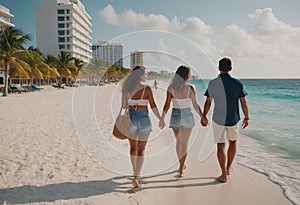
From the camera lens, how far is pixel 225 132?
144 inches

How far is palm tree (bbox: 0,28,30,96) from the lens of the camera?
904 inches

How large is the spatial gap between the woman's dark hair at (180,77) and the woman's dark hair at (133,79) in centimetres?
52

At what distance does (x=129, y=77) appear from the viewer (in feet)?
11.2

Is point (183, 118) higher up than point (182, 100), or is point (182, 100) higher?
point (182, 100)

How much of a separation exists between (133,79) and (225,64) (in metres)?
1.31

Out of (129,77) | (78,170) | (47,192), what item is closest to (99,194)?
(47,192)

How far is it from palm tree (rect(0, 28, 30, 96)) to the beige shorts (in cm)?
2365

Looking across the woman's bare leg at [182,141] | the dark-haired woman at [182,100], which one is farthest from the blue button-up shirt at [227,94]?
the woman's bare leg at [182,141]

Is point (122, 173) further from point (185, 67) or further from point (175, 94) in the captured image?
point (185, 67)

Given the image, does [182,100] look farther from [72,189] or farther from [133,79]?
[72,189]

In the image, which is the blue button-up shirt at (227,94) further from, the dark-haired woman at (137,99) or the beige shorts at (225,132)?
the dark-haired woman at (137,99)

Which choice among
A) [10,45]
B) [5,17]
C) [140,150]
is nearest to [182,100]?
[140,150]

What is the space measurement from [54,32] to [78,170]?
70.9m

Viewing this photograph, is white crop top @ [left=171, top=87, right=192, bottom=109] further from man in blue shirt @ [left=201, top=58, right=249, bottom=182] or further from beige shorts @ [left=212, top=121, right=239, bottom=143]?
beige shorts @ [left=212, top=121, right=239, bottom=143]
